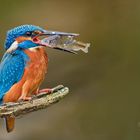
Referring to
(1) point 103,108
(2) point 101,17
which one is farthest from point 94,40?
(1) point 103,108

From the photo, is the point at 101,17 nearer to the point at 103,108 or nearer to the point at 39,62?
the point at 103,108

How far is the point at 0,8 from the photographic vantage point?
13.7ft

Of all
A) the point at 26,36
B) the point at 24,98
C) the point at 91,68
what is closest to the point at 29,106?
the point at 24,98

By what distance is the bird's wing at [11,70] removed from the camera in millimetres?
1904

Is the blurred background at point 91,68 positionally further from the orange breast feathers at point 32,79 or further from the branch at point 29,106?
the branch at point 29,106

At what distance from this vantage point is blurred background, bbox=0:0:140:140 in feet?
13.9

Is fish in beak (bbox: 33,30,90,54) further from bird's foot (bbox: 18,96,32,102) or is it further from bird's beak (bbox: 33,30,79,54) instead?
bird's foot (bbox: 18,96,32,102)

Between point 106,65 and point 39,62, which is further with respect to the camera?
point 106,65

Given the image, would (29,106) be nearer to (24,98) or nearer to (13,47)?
(24,98)

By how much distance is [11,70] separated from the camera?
Result: 1924 mm

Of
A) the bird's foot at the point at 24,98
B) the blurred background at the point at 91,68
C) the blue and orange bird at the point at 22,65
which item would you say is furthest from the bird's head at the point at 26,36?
the blurred background at the point at 91,68

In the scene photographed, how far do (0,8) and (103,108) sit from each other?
33.6 inches

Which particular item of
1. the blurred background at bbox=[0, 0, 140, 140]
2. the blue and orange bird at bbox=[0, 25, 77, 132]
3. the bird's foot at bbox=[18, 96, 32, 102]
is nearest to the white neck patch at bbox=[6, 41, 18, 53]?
the blue and orange bird at bbox=[0, 25, 77, 132]

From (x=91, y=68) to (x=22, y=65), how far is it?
8.15 feet
